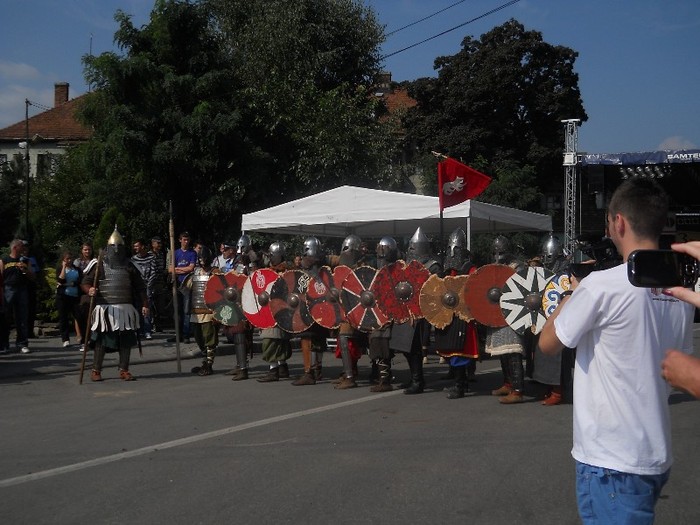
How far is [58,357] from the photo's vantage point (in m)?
12.0

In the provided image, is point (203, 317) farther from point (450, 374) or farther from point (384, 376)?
point (450, 374)

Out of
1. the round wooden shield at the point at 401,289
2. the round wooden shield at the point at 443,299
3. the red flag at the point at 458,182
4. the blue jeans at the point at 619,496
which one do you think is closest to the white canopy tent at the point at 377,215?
the red flag at the point at 458,182

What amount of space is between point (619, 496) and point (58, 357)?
426 inches

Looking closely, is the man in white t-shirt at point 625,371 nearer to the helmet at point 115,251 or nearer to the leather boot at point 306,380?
the leather boot at point 306,380

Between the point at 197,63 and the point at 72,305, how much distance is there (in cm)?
1029

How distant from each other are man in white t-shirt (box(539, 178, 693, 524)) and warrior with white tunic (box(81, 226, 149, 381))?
7.72 metres

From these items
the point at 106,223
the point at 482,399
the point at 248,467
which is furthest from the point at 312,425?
the point at 106,223

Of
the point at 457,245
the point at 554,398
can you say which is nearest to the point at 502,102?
the point at 457,245

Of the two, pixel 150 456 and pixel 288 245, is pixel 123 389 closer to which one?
pixel 150 456

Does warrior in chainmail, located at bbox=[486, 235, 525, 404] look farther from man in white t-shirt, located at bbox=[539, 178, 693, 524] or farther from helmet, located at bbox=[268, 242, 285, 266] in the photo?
man in white t-shirt, located at bbox=[539, 178, 693, 524]

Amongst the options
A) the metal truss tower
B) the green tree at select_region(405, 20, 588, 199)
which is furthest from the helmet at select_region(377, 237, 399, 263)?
the green tree at select_region(405, 20, 588, 199)

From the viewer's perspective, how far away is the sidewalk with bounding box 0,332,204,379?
35.3 ft

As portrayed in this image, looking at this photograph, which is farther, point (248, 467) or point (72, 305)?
point (72, 305)

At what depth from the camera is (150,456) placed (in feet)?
19.8
